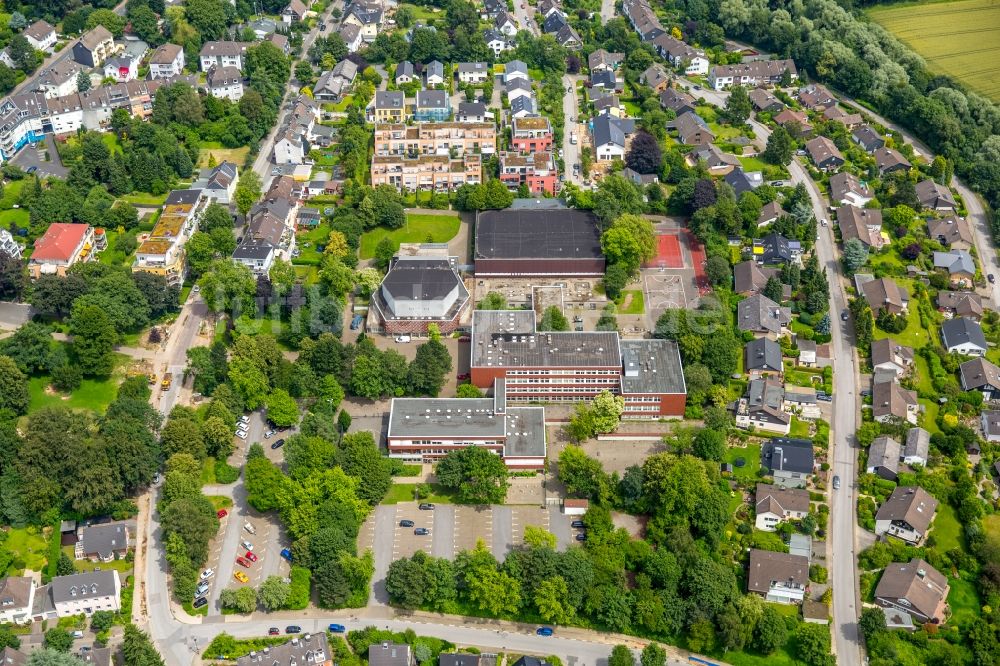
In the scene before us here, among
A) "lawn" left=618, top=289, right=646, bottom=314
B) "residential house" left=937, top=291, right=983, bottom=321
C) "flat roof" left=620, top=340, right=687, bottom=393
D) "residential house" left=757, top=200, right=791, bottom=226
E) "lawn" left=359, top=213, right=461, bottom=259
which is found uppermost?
"flat roof" left=620, top=340, right=687, bottom=393

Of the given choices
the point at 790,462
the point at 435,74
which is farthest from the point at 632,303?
the point at 435,74

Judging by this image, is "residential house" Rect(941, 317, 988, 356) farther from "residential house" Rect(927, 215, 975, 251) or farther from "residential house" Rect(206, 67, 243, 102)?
"residential house" Rect(206, 67, 243, 102)

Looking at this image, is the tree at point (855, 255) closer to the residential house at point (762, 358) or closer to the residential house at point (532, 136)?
the residential house at point (762, 358)

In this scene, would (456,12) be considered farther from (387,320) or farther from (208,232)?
(387,320)

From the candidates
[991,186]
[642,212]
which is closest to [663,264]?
[642,212]

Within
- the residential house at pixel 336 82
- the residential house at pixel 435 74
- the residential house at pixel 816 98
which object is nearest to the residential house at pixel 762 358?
the residential house at pixel 816 98

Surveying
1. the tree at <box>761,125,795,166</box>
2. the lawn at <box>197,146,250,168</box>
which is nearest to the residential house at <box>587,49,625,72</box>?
the tree at <box>761,125,795,166</box>
